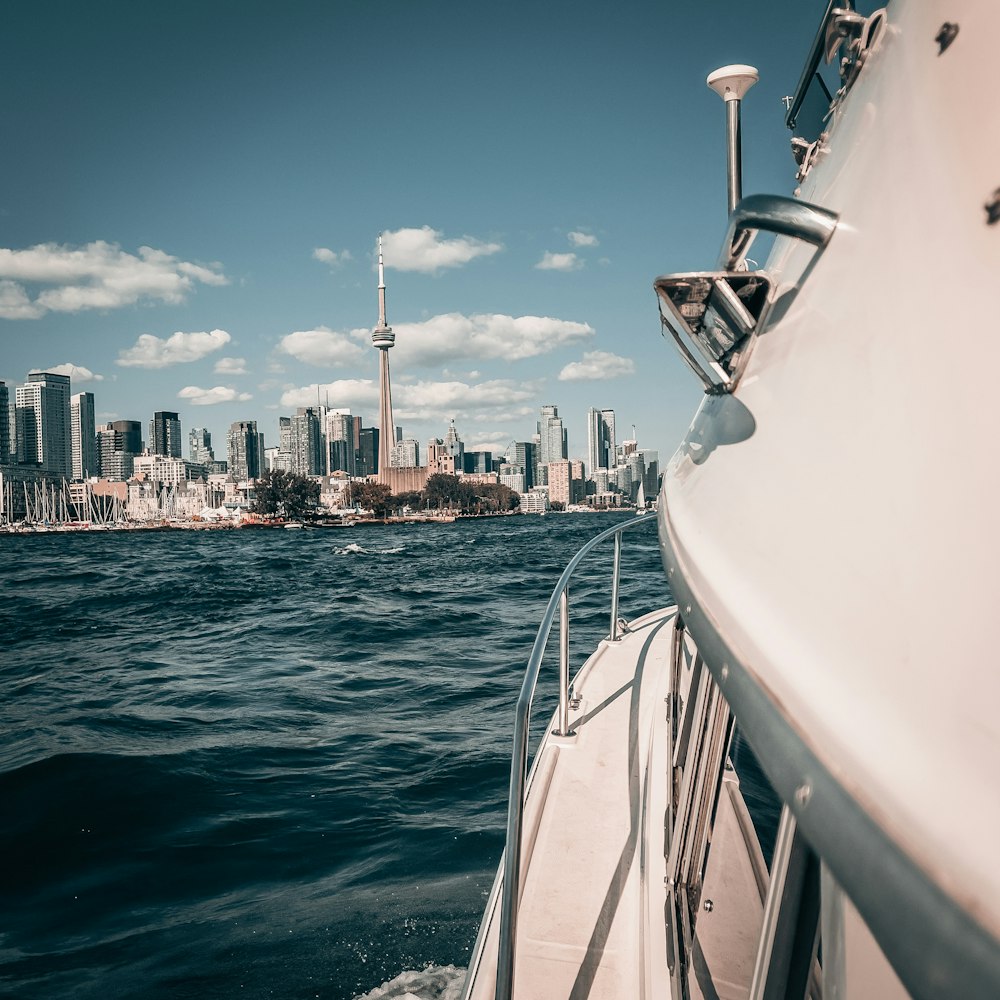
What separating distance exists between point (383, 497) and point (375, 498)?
1138 millimetres

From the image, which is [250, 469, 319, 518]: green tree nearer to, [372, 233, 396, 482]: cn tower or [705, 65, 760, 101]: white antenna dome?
[372, 233, 396, 482]: cn tower

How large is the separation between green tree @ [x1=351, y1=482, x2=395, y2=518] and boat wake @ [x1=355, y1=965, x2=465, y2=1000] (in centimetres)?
9735

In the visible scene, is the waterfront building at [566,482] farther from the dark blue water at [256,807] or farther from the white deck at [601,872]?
the white deck at [601,872]

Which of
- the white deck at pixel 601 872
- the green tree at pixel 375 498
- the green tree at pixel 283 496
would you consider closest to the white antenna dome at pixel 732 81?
the white deck at pixel 601 872

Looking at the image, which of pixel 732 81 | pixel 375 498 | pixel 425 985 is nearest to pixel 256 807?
pixel 425 985

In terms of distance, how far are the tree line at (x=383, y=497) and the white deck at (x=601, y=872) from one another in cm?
9569

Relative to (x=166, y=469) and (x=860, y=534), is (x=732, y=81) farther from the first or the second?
(x=166, y=469)

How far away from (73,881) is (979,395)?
4.94 meters

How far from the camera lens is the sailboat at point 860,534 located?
17.2 inches

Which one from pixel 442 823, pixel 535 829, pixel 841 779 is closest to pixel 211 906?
pixel 442 823

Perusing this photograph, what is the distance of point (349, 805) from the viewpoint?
4.87 meters

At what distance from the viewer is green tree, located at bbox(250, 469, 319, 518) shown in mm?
95438

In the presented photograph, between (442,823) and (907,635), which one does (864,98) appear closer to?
(907,635)

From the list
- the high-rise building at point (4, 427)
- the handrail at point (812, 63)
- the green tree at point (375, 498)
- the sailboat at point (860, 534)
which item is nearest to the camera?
the sailboat at point (860, 534)
